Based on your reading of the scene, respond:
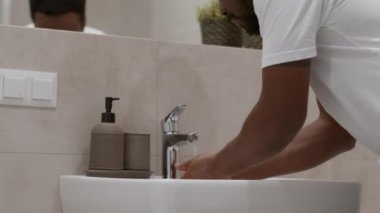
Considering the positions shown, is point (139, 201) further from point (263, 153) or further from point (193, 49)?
point (193, 49)

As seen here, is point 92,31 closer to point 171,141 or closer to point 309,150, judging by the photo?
point 171,141

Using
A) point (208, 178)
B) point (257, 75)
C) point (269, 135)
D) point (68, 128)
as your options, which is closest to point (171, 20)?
point (257, 75)

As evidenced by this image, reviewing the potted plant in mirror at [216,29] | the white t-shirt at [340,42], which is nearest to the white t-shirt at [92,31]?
the potted plant in mirror at [216,29]

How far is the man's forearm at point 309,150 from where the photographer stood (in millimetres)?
1227

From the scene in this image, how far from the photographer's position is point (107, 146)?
1336mm

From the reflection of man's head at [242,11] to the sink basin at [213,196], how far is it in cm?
30

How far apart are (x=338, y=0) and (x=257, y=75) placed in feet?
2.15

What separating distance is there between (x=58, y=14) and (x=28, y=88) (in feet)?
0.73

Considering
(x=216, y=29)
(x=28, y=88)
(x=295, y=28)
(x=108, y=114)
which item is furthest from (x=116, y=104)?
(x=295, y=28)

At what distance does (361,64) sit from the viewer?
3.14 ft

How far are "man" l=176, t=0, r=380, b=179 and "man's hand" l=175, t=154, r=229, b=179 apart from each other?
69mm

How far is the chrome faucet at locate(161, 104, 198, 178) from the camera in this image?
1.37m

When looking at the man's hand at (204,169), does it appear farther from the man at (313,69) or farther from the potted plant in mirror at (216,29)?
the potted plant in mirror at (216,29)

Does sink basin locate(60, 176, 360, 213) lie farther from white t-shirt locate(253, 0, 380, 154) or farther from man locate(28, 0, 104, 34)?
man locate(28, 0, 104, 34)
